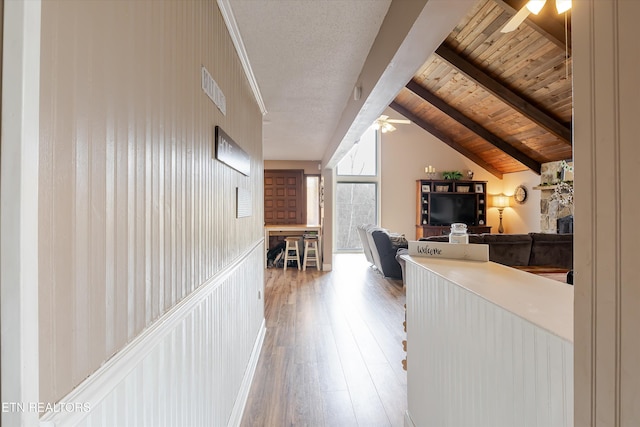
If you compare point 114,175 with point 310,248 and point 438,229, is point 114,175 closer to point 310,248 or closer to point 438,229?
point 310,248

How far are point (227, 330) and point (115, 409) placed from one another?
3.67 ft

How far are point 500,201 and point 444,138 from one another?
225cm

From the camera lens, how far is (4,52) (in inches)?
18.3

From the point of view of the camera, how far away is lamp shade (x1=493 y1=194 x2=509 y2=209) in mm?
8539

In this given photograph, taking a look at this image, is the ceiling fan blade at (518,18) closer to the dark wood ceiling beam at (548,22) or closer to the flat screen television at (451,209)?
the dark wood ceiling beam at (548,22)

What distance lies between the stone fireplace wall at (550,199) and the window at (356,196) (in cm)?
382

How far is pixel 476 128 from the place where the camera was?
286 inches

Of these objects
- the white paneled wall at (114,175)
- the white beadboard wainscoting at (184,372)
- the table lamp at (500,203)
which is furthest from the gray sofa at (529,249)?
the table lamp at (500,203)

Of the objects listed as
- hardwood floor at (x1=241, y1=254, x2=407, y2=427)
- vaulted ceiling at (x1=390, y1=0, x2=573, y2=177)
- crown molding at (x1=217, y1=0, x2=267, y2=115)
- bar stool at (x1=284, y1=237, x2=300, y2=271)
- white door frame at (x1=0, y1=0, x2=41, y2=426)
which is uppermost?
vaulted ceiling at (x1=390, y1=0, x2=573, y2=177)

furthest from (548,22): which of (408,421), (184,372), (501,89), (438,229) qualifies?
(184,372)

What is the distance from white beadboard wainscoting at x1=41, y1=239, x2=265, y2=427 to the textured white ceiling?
1.44 metres

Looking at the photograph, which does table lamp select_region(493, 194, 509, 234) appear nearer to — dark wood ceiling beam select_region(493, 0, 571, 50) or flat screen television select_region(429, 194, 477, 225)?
flat screen television select_region(429, 194, 477, 225)

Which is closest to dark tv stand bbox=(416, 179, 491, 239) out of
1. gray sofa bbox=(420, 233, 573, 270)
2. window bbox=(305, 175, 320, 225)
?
window bbox=(305, 175, 320, 225)

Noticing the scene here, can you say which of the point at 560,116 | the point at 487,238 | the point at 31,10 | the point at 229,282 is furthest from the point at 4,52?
the point at 560,116
